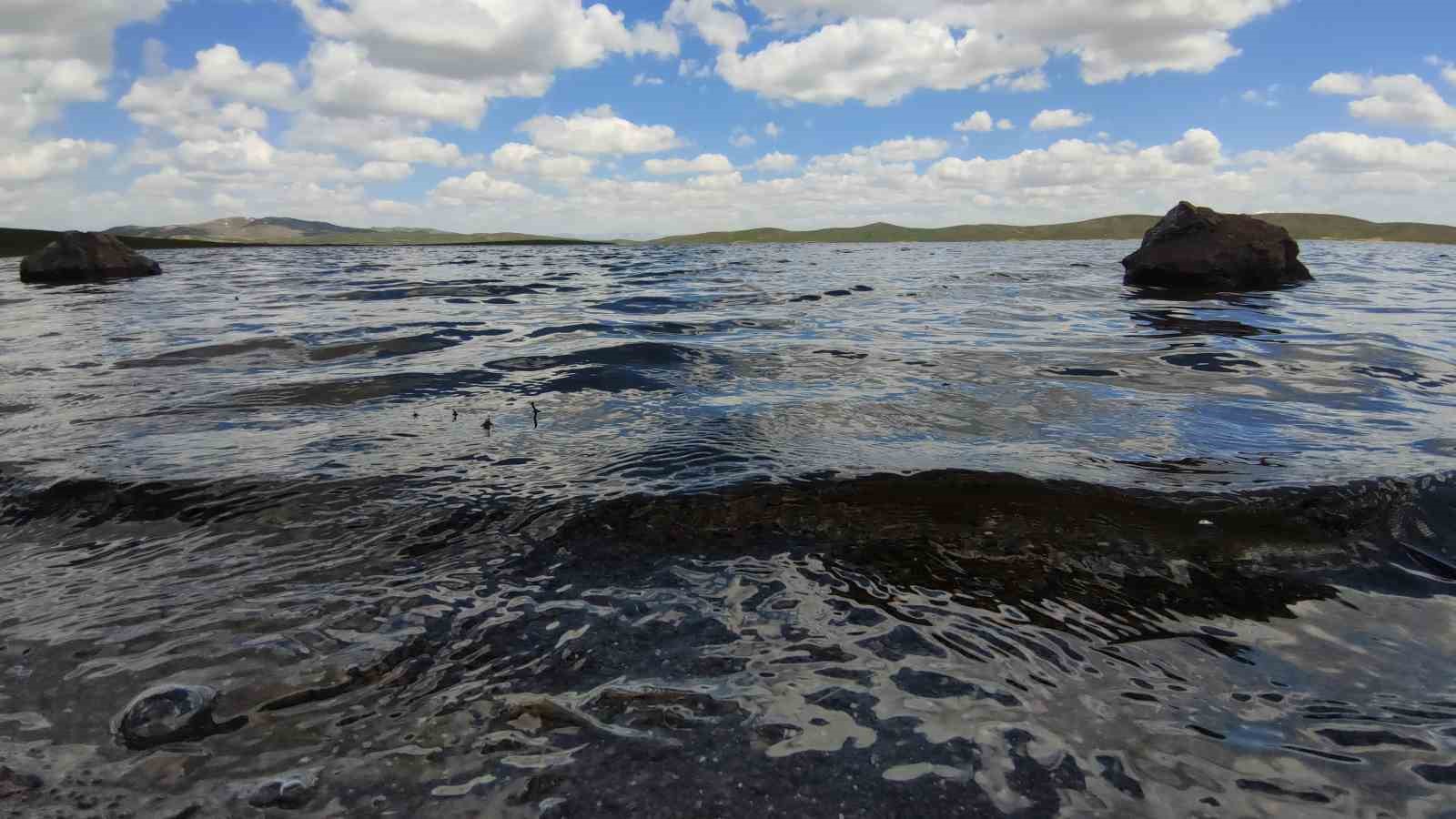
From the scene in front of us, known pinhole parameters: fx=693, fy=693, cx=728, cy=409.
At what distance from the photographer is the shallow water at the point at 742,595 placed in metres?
2.42

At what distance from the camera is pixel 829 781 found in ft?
7.86

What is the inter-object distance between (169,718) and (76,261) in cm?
3918

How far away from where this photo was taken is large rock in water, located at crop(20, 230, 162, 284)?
3041 cm

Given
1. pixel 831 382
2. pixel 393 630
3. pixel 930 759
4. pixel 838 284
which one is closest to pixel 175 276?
pixel 838 284

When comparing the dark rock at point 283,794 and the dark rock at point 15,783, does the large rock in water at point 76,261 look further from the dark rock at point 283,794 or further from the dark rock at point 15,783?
the dark rock at point 283,794

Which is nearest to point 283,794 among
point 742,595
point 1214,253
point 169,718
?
point 169,718

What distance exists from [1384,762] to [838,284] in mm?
25764

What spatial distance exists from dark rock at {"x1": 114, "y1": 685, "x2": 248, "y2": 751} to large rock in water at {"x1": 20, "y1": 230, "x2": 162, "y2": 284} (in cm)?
3851

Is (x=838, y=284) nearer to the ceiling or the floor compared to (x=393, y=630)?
nearer to the ceiling

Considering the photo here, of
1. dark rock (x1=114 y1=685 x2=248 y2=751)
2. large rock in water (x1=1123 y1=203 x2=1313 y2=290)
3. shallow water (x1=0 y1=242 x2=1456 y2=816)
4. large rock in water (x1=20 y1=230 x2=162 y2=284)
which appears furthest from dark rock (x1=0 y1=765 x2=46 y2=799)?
large rock in water (x1=20 y1=230 x2=162 y2=284)

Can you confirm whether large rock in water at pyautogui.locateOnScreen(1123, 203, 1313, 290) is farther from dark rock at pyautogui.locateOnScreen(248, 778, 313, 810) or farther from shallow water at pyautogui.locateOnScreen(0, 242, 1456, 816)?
dark rock at pyautogui.locateOnScreen(248, 778, 313, 810)

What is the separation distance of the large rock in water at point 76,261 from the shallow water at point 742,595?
30050mm

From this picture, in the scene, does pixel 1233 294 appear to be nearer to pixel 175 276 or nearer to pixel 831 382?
pixel 831 382

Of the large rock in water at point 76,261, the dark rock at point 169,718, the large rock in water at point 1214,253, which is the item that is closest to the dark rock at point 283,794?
the dark rock at point 169,718
